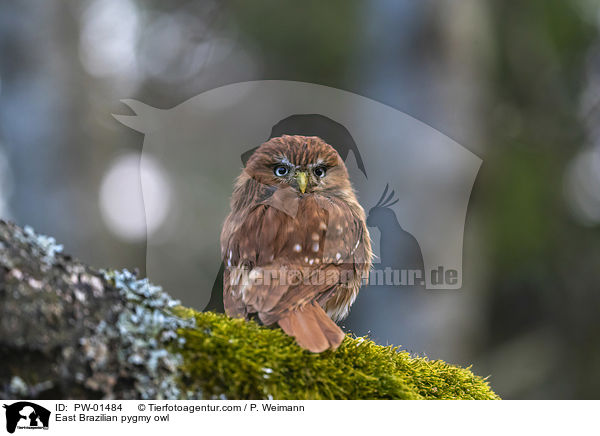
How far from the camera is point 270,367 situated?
1.32 metres

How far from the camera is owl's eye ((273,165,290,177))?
1.82m

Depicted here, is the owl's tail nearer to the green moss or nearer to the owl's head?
the green moss

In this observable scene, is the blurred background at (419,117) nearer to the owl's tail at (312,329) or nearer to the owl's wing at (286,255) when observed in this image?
the owl's wing at (286,255)

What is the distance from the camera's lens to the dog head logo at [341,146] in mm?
2877

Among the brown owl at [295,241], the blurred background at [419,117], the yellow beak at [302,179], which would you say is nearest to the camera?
the brown owl at [295,241]

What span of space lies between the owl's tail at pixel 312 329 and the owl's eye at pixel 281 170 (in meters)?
0.55

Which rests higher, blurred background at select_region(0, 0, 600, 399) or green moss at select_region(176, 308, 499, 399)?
blurred background at select_region(0, 0, 600, 399)

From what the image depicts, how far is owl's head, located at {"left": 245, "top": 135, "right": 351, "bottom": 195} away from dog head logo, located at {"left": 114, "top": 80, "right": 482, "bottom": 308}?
0.70 meters
